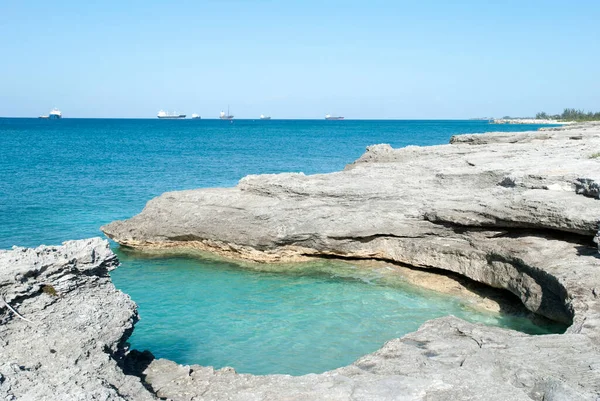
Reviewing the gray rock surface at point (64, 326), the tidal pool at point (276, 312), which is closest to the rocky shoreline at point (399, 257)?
the gray rock surface at point (64, 326)

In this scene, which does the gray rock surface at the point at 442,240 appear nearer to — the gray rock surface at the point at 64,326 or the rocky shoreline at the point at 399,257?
the rocky shoreline at the point at 399,257

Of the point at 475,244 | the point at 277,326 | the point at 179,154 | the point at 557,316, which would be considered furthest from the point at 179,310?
the point at 179,154

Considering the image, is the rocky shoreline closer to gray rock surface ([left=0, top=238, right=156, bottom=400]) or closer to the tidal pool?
gray rock surface ([left=0, top=238, right=156, bottom=400])

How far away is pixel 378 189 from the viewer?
17031 millimetres

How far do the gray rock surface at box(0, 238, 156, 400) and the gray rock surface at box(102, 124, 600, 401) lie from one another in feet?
3.25

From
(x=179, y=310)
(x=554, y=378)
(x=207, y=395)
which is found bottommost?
(x=179, y=310)

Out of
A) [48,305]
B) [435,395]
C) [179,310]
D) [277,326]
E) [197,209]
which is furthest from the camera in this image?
[197,209]

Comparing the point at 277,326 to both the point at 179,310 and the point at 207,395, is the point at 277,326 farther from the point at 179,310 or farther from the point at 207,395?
the point at 207,395

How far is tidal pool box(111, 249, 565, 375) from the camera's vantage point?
37.7 feet

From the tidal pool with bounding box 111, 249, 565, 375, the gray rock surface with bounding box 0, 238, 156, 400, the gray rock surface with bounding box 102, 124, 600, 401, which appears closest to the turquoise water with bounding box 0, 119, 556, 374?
the tidal pool with bounding box 111, 249, 565, 375

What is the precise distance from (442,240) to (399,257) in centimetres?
164

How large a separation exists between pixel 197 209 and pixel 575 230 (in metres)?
12.3

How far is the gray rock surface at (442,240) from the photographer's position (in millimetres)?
7082

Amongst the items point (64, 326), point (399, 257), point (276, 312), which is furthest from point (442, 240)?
point (64, 326)
